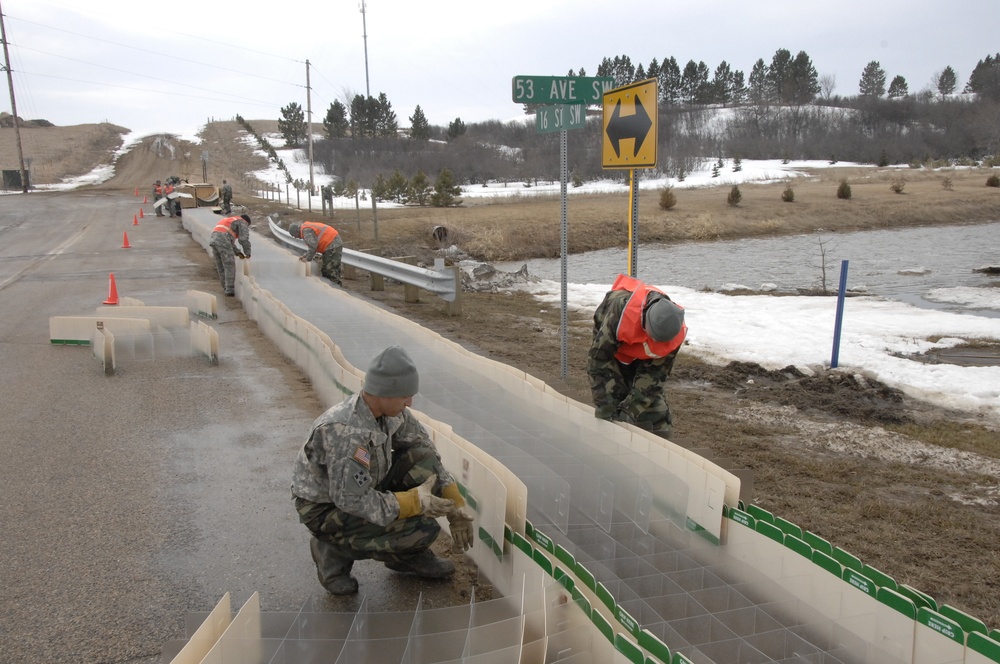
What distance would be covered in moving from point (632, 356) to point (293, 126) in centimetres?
8358

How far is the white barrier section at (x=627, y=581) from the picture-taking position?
3.21 meters

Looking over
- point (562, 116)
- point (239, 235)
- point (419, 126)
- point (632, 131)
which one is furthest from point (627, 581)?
point (419, 126)

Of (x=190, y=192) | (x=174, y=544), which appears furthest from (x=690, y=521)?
(x=190, y=192)

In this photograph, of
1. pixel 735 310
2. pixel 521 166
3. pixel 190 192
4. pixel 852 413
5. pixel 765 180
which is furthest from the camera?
pixel 521 166

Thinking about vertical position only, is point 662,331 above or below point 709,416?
above

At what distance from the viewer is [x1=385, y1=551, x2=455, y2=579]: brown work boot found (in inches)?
153

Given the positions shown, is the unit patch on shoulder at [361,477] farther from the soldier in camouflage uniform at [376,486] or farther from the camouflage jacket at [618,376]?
the camouflage jacket at [618,376]

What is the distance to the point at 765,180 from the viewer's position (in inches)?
2282

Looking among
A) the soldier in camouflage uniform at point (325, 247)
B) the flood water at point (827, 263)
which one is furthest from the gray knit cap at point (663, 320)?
the flood water at point (827, 263)

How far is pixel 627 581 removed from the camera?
402cm

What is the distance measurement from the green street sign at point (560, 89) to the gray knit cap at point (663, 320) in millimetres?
2748

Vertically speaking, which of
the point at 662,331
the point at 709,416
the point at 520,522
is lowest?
the point at 709,416

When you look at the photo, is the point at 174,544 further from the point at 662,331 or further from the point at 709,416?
the point at 709,416

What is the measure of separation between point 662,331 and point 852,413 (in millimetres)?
3672
